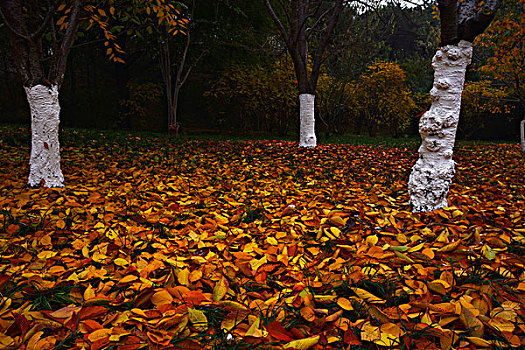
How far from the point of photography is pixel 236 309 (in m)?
1.42

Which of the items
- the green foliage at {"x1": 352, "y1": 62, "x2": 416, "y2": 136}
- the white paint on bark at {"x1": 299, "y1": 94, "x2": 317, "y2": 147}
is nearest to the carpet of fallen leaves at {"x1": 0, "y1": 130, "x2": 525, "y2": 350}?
the white paint on bark at {"x1": 299, "y1": 94, "x2": 317, "y2": 147}

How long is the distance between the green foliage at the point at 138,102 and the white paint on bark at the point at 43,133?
8.98 meters

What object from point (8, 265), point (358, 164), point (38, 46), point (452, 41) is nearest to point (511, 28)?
point (358, 164)

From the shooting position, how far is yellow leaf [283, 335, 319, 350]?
1184mm

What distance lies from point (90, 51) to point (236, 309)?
14044mm

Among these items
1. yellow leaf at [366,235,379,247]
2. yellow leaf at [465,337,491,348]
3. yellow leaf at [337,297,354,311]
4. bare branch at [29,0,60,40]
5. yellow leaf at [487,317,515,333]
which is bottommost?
yellow leaf at [465,337,491,348]

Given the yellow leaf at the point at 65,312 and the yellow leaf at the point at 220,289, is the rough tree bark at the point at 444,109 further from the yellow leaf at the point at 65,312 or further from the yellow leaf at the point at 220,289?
the yellow leaf at the point at 65,312

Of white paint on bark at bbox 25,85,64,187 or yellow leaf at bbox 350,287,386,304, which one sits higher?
white paint on bark at bbox 25,85,64,187

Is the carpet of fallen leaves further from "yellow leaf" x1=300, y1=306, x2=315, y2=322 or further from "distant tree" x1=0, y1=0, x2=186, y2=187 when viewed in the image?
"distant tree" x1=0, y1=0, x2=186, y2=187

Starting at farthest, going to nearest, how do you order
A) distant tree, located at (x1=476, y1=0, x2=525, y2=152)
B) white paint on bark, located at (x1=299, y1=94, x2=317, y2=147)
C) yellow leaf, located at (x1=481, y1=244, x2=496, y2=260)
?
white paint on bark, located at (x1=299, y1=94, x2=317, y2=147) < distant tree, located at (x1=476, y1=0, x2=525, y2=152) < yellow leaf, located at (x1=481, y1=244, x2=496, y2=260)

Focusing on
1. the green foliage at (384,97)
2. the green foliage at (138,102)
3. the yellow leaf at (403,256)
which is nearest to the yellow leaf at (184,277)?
the yellow leaf at (403,256)

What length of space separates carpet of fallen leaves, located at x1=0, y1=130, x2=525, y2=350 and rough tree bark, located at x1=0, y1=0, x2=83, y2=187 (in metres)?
0.25

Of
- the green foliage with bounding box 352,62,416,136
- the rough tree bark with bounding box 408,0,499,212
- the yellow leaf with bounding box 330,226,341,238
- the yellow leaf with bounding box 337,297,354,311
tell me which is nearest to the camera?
the yellow leaf with bounding box 337,297,354,311

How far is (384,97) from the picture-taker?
13766mm
